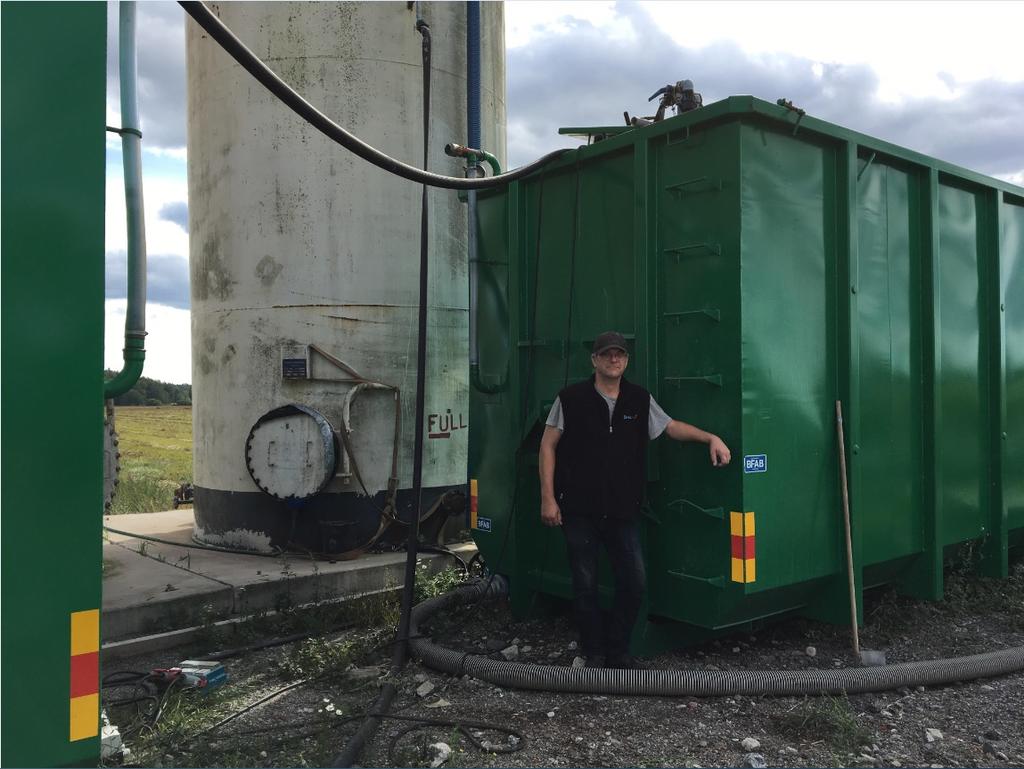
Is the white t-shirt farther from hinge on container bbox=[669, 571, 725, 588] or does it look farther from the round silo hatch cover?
the round silo hatch cover

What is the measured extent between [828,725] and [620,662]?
1.13 meters

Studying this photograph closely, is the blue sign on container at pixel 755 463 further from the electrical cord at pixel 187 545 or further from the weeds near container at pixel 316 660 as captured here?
the electrical cord at pixel 187 545

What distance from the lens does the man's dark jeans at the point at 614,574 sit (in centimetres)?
462

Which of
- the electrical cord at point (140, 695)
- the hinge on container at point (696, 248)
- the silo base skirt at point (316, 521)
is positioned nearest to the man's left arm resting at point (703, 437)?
the hinge on container at point (696, 248)

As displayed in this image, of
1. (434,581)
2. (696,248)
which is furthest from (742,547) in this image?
(434,581)

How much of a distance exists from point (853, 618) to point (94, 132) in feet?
14.6

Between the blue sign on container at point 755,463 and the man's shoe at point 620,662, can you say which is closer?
the blue sign on container at point 755,463

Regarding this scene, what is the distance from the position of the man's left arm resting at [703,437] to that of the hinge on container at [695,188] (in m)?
1.24

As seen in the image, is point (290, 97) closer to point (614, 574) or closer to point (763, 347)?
point (763, 347)

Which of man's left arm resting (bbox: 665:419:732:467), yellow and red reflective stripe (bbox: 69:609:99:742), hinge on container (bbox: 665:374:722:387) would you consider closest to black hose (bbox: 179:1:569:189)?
hinge on container (bbox: 665:374:722:387)

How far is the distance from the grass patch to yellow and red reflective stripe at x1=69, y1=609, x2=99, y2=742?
3007 millimetres

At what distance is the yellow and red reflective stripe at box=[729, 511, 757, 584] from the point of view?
4359 mm

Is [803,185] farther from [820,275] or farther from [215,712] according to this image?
[215,712]

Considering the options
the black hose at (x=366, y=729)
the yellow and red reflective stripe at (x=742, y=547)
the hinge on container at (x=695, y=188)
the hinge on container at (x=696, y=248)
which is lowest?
the black hose at (x=366, y=729)
